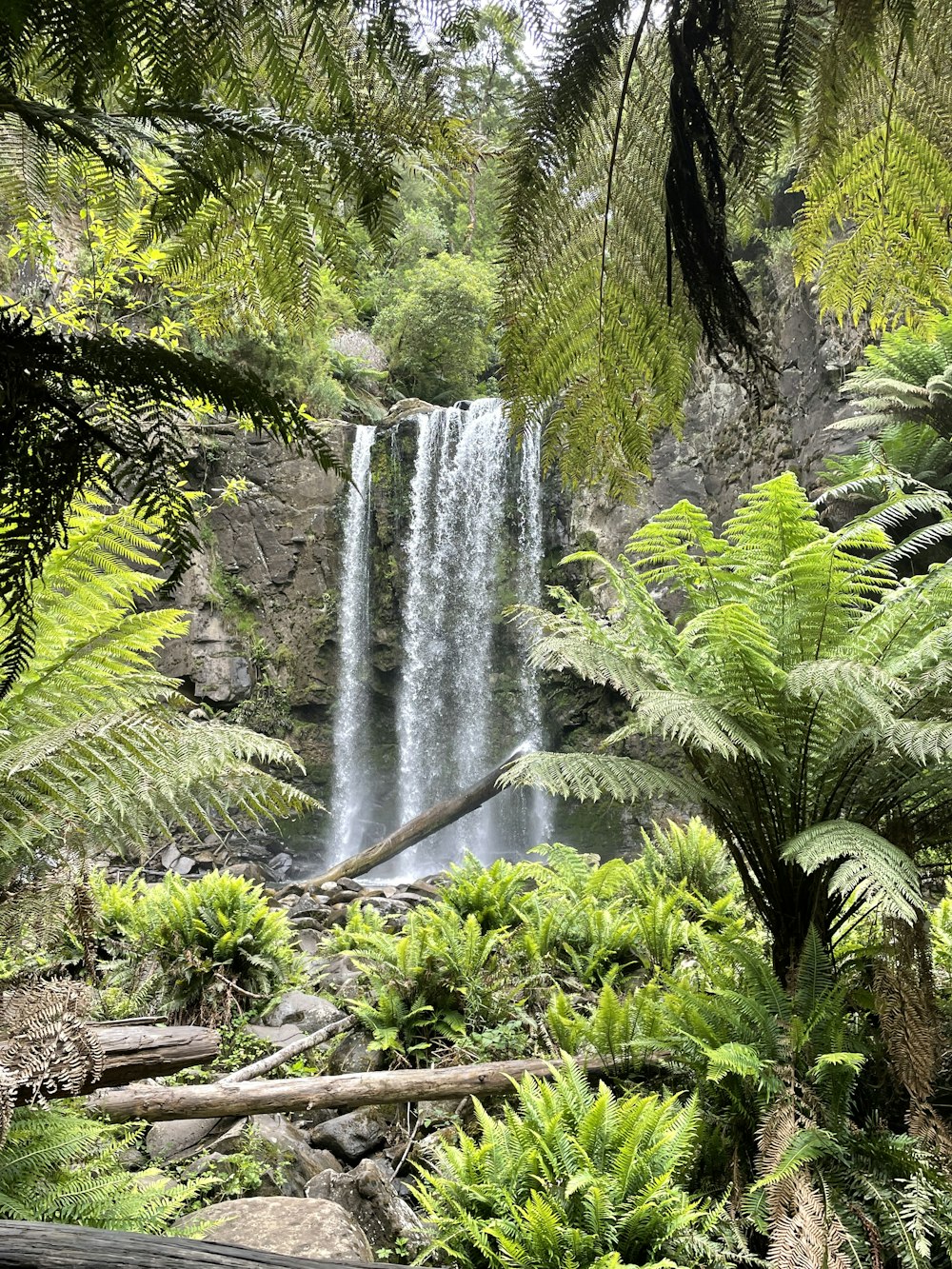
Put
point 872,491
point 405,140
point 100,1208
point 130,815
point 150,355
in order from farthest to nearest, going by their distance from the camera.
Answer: point 872,491, point 130,815, point 100,1208, point 405,140, point 150,355

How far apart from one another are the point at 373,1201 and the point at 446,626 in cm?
985

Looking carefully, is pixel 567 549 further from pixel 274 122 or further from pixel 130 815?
pixel 274 122

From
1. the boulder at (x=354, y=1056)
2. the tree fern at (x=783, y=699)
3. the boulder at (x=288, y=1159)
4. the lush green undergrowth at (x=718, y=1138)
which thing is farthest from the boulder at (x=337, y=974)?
the tree fern at (x=783, y=699)

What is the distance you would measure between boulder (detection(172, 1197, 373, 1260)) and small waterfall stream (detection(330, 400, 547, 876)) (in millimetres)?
9465

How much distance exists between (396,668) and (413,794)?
1909 mm

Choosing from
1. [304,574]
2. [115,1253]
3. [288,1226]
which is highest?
[304,574]

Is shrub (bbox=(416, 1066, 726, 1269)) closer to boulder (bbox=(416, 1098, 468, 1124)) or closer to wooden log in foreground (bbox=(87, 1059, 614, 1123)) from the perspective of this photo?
wooden log in foreground (bbox=(87, 1059, 614, 1123))

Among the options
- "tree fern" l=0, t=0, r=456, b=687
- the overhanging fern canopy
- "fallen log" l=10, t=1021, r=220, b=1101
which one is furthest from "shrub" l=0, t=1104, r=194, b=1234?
the overhanging fern canopy

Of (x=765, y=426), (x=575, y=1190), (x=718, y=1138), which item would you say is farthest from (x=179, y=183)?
(x=765, y=426)

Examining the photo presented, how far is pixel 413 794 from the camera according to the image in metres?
12.0

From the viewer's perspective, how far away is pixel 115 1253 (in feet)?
2.88

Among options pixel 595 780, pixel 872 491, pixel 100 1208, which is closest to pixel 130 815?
pixel 100 1208

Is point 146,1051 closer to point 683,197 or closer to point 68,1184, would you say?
point 68,1184

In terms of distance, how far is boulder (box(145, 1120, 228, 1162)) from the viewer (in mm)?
2898
